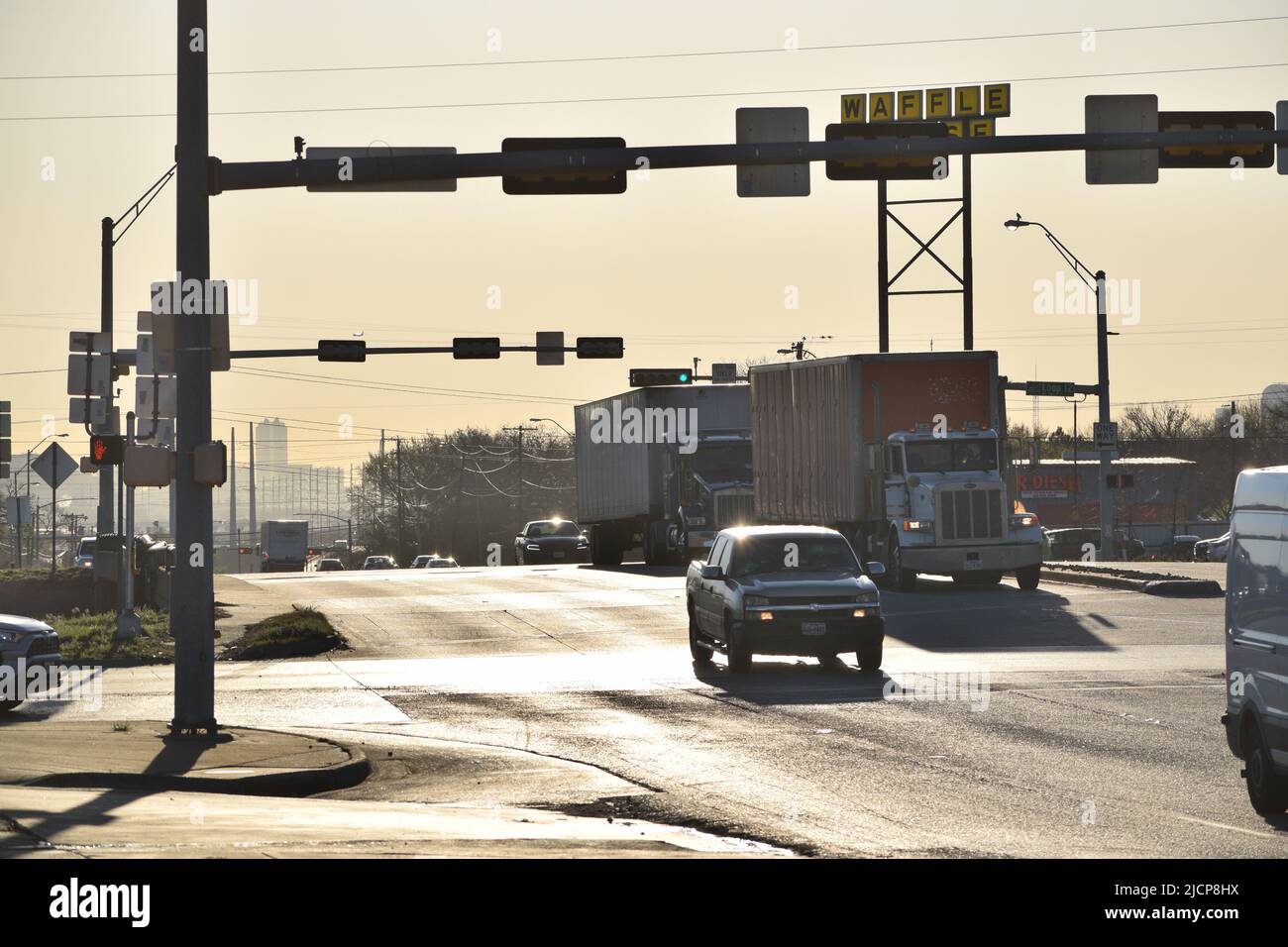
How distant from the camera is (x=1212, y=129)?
70.9ft

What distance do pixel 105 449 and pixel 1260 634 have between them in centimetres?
2117

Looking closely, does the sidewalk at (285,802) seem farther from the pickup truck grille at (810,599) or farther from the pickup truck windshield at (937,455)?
the pickup truck windshield at (937,455)

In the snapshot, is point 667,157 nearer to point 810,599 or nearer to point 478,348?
point 810,599

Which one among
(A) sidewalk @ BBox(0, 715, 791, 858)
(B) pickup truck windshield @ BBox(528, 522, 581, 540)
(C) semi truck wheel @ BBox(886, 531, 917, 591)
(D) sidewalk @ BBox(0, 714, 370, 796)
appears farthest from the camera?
(B) pickup truck windshield @ BBox(528, 522, 581, 540)

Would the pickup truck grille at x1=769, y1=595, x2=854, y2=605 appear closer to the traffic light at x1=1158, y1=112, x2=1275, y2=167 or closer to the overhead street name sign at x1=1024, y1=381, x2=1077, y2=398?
the traffic light at x1=1158, y1=112, x2=1275, y2=167

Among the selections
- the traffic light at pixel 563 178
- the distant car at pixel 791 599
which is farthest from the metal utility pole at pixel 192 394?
the distant car at pixel 791 599

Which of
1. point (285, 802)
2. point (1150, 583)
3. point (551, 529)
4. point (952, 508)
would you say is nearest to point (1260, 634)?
point (285, 802)

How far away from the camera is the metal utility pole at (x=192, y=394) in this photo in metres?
17.5

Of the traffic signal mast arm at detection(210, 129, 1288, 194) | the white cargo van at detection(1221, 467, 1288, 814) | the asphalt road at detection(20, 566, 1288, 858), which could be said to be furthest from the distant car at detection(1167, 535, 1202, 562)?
the white cargo van at detection(1221, 467, 1288, 814)

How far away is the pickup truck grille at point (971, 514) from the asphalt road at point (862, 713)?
135 centimetres

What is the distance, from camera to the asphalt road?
1217 centimetres

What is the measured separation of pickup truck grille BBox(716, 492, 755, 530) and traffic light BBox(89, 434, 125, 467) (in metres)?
20.5

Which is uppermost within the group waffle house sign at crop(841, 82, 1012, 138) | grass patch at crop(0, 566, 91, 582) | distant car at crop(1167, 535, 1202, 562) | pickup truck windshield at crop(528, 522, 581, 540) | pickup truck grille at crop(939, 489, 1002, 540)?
waffle house sign at crop(841, 82, 1012, 138)

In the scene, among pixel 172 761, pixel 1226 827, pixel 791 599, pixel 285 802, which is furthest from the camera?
pixel 791 599
